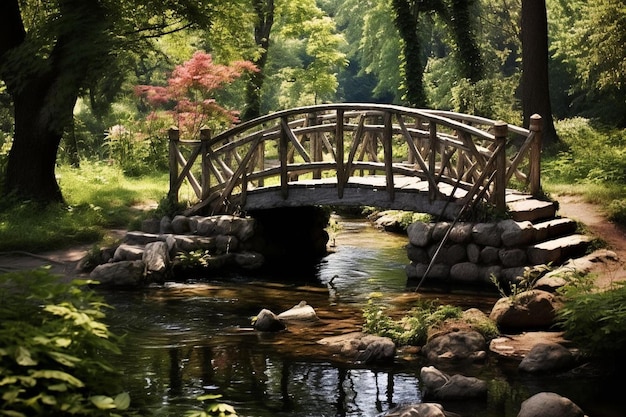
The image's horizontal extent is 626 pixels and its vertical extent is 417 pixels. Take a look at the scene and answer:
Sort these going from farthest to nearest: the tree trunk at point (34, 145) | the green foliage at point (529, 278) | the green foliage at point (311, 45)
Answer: the green foliage at point (311, 45)
the tree trunk at point (34, 145)
the green foliage at point (529, 278)

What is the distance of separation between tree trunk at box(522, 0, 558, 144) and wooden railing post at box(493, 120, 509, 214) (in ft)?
24.2

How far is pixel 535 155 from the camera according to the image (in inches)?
539

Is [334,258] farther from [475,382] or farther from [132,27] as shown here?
[475,382]

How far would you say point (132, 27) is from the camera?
16.6 metres

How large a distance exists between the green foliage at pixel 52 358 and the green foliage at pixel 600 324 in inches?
185

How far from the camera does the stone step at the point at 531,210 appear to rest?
13.3 meters

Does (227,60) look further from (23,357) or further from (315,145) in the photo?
(23,357)

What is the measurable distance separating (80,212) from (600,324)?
35.4 feet

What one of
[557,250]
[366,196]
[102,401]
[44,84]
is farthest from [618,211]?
[102,401]

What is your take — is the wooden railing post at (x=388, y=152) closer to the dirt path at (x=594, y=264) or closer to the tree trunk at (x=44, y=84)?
the dirt path at (x=594, y=264)

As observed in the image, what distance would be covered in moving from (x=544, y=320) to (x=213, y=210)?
22.6 ft

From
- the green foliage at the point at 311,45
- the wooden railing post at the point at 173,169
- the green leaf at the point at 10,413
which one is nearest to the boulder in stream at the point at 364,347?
the green leaf at the point at 10,413

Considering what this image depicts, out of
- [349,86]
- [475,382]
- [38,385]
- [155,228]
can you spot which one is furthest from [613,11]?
[349,86]

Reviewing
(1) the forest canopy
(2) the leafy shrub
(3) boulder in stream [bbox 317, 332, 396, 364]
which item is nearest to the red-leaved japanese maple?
(1) the forest canopy
